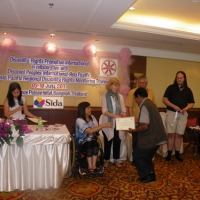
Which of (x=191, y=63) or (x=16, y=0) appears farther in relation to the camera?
(x=191, y=63)

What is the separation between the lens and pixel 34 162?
298 centimetres

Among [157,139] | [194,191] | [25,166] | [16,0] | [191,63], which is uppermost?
[16,0]

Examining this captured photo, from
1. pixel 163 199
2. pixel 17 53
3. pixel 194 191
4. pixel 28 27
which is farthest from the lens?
pixel 17 53

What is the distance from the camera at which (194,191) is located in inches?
127

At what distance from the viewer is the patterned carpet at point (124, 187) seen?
298 centimetres

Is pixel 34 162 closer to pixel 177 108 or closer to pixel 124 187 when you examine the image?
pixel 124 187

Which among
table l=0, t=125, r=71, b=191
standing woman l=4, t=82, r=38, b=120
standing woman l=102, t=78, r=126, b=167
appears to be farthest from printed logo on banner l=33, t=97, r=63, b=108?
table l=0, t=125, r=71, b=191

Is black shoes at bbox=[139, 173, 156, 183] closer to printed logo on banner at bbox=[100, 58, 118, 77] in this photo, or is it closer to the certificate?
the certificate

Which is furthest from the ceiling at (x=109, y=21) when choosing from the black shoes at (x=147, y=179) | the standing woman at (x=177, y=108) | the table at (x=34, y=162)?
the black shoes at (x=147, y=179)

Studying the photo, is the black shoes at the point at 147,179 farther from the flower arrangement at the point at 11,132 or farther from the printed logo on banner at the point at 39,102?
the printed logo on banner at the point at 39,102

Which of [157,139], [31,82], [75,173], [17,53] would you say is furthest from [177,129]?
[17,53]

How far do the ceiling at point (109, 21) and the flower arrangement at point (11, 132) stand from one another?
1.63 metres

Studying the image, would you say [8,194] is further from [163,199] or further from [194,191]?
[194,191]

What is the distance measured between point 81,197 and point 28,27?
123 inches
